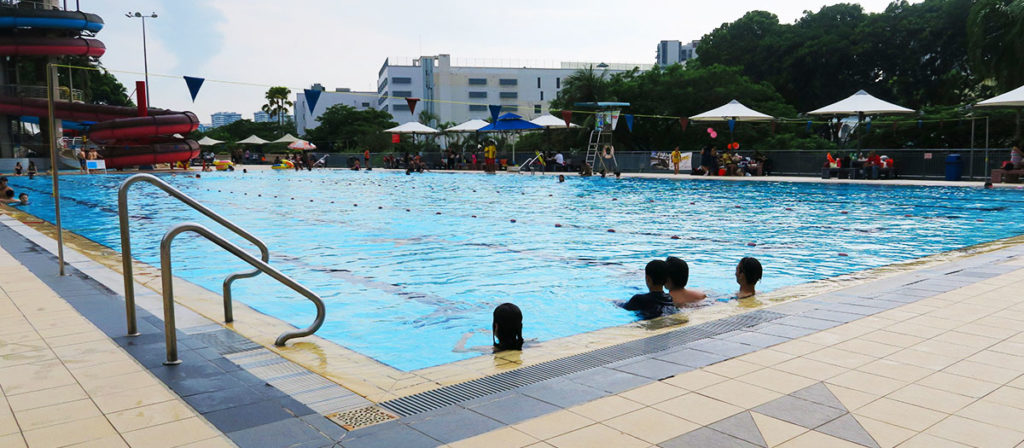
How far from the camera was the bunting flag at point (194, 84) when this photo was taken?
19312 mm

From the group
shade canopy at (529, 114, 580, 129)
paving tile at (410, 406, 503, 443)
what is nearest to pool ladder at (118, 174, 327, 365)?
paving tile at (410, 406, 503, 443)

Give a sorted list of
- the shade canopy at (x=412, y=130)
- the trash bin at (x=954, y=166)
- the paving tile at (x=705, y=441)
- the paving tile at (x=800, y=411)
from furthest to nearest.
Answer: the shade canopy at (x=412, y=130)
the trash bin at (x=954, y=166)
the paving tile at (x=800, y=411)
the paving tile at (x=705, y=441)

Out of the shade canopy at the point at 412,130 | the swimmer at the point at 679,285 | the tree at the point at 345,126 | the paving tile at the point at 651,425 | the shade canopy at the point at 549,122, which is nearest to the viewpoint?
the paving tile at the point at 651,425

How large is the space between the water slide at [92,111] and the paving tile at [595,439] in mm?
35011

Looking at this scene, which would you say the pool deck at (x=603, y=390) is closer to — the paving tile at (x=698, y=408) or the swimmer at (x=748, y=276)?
the paving tile at (x=698, y=408)

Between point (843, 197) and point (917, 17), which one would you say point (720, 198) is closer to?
point (843, 197)

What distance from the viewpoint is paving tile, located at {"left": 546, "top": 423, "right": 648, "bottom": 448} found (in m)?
2.80

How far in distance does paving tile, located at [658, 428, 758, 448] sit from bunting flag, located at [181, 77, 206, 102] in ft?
63.7

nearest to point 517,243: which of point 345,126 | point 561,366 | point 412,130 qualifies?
point 561,366

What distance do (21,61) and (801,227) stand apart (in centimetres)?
4458

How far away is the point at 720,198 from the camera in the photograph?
18750mm

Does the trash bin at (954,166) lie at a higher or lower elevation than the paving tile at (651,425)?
higher

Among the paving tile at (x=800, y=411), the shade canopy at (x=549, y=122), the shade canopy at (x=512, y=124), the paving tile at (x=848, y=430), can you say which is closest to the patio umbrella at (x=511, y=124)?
the shade canopy at (x=512, y=124)

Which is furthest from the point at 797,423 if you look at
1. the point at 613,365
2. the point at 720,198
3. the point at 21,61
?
the point at 21,61
